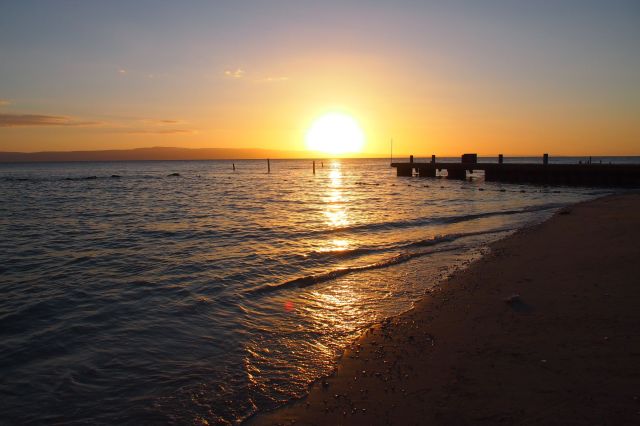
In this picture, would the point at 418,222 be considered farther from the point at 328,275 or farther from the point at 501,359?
the point at 501,359

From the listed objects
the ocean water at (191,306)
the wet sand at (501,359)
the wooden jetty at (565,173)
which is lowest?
the ocean water at (191,306)

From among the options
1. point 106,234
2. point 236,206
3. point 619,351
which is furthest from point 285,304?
point 236,206

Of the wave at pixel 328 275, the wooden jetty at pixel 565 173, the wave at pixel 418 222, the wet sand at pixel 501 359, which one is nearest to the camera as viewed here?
the wet sand at pixel 501 359

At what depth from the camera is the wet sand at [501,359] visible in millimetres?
3977

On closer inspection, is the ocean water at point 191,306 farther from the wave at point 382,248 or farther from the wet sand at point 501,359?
the wet sand at point 501,359

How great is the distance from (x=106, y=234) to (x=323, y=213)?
11.2 meters

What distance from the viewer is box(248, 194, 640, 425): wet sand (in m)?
3.98

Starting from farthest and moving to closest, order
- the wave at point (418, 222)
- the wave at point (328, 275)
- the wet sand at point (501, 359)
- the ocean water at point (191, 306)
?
the wave at point (418, 222)
the wave at point (328, 275)
the ocean water at point (191, 306)
the wet sand at point (501, 359)

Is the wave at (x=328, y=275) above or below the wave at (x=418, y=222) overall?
→ below

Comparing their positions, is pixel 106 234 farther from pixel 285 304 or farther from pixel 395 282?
pixel 395 282

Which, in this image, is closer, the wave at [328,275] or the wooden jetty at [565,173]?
the wave at [328,275]

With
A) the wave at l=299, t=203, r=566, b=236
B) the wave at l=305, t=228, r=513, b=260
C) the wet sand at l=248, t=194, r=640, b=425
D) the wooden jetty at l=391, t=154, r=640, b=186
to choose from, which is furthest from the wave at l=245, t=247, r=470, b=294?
the wooden jetty at l=391, t=154, r=640, b=186

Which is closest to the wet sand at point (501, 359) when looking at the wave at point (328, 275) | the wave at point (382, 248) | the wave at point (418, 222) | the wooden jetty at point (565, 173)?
the wave at point (328, 275)

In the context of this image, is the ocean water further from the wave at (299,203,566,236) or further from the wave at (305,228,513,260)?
the wave at (299,203,566,236)
